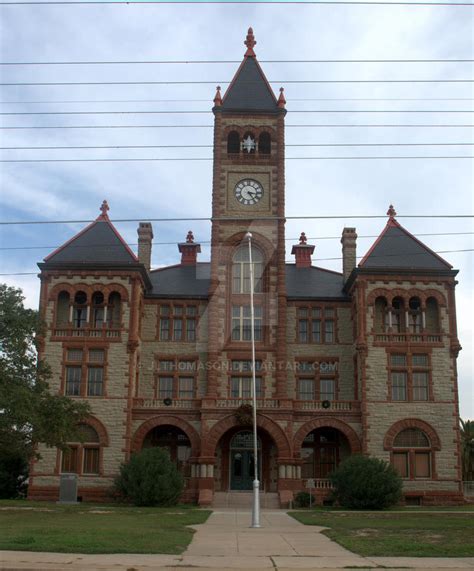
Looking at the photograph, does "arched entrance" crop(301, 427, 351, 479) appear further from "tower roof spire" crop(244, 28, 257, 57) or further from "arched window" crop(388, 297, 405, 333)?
"tower roof spire" crop(244, 28, 257, 57)

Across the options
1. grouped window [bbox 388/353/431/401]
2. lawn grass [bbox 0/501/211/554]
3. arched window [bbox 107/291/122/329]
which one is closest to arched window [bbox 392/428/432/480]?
grouped window [bbox 388/353/431/401]

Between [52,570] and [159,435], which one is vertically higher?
[159,435]

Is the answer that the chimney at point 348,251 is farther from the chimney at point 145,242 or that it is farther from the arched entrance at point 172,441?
the arched entrance at point 172,441

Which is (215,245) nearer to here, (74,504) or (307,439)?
(307,439)

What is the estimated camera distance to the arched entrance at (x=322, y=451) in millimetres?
45281

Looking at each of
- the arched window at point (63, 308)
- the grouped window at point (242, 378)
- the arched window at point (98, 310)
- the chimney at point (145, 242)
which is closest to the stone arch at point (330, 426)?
the grouped window at point (242, 378)

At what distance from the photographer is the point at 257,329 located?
156ft

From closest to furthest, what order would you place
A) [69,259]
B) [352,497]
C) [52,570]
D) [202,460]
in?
1. [52,570]
2. [352,497]
3. [202,460]
4. [69,259]

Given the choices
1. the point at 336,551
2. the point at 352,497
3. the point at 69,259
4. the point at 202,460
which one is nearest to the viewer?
the point at 336,551

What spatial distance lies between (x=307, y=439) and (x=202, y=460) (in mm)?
7192

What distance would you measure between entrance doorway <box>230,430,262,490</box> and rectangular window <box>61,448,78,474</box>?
9020mm

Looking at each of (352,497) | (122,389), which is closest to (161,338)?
(122,389)

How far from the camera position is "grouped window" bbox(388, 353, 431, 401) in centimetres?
4388

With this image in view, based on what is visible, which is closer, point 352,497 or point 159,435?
point 352,497
